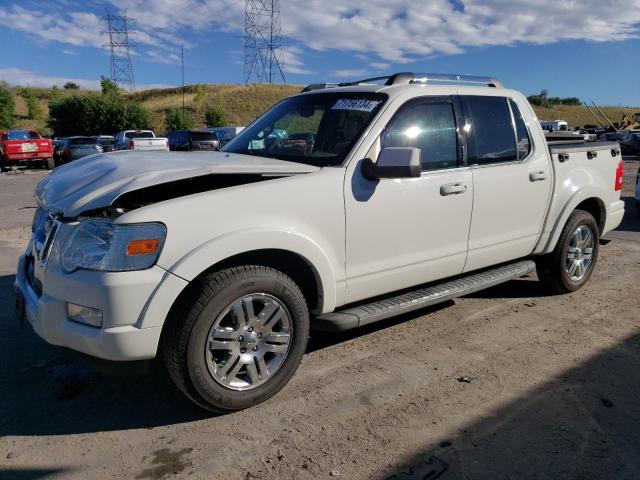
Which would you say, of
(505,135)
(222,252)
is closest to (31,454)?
(222,252)

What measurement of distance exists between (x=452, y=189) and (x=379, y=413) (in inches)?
67.6

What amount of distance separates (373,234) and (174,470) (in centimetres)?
182

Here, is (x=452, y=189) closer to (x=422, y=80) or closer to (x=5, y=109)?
(x=422, y=80)

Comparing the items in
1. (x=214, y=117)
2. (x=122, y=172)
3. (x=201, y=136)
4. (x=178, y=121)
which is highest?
(x=214, y=117)

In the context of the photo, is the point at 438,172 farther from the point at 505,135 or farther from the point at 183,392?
the point at 183,392

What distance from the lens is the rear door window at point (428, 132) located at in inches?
148

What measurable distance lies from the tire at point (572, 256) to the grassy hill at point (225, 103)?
61920 millimetres

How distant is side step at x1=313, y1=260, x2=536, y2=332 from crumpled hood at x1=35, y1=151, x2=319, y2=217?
A: 96cm

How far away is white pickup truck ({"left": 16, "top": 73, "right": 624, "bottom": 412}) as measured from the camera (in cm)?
273

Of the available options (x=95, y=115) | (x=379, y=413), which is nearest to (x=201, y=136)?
(x=379, y=413)

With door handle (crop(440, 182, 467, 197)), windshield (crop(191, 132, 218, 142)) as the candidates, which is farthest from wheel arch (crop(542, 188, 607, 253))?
windshield (crop(191, 132, 218, 142))

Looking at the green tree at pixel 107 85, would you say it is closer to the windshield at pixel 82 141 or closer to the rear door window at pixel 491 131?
the windshield at pixel 82 141

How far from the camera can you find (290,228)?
3.14 m

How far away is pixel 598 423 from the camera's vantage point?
2994mm
